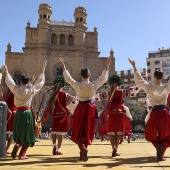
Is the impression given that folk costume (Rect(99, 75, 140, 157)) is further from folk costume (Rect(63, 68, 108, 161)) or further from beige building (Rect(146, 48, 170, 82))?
beige building (Rect(146, 48, 170, 82))

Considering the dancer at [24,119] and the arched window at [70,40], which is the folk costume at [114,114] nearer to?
the dancer at [24,119]

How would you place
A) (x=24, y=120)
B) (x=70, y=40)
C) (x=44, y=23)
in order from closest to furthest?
(x=24, y=120), (x=44, y=23), (x=70, y=40)

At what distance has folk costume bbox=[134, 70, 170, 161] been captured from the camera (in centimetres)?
480

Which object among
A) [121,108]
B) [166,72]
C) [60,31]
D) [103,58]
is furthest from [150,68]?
[121,108]

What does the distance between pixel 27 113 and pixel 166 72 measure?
183 feet

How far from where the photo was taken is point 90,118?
5.12 metres

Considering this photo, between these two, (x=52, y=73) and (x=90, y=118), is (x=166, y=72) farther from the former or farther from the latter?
(x=90, y=118)

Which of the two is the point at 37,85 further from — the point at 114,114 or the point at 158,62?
the point at 158,62

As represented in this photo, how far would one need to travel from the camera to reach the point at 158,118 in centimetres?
489

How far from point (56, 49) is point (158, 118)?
3586 cm

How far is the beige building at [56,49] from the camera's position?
3841 centimetres

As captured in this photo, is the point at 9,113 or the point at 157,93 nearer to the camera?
the point at 157,93

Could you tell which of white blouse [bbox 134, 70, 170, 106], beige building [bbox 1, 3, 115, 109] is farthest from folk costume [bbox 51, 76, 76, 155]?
beige building [bbox 1, 3, 115, 109]

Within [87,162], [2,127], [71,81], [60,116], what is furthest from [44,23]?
[87,162]
